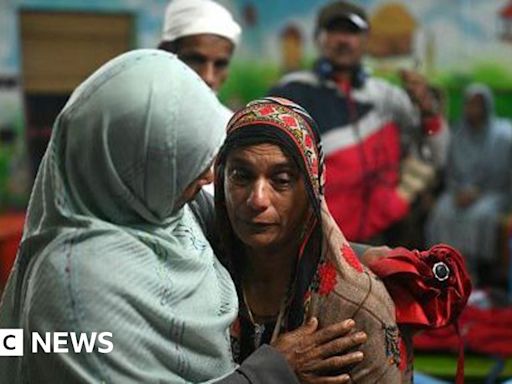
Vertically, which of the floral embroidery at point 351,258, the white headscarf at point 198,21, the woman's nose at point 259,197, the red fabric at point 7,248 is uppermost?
the white headscarf at point 198,21

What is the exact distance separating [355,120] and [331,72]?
210 millimetres

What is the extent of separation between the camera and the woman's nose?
1.75 m

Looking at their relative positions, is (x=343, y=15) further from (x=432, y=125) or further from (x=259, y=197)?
(x=259, y=197)

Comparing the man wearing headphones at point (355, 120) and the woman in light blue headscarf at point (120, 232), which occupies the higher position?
the woman in light blue headscarf at point (120, 232)

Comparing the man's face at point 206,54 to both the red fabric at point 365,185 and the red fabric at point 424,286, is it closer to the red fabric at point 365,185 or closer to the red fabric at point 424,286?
the red fabric at point 365,185

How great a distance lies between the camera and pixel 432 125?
4047 mm

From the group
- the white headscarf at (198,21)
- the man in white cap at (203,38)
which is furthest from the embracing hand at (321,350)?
the white headscarf at (198,21)

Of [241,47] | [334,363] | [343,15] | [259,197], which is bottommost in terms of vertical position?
[241,47]

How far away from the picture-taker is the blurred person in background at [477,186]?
21.4 feet

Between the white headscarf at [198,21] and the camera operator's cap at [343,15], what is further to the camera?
the camera operator's cap at [343,15]

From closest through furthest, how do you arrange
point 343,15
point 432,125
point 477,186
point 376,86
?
point 343,15, point 376,86, point 432,125, point 477,186

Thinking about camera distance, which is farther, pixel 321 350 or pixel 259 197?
pixel 259 197

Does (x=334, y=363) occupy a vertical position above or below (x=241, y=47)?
above

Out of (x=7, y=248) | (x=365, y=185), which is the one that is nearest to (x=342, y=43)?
(x=365, y=185)
